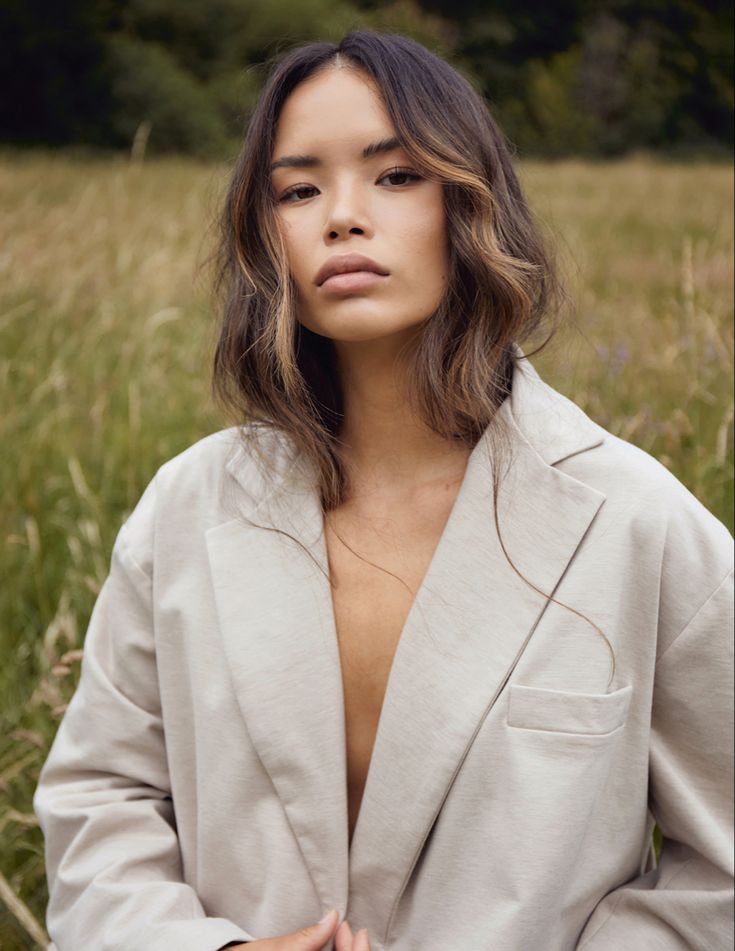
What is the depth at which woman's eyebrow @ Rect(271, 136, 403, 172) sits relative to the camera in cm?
136

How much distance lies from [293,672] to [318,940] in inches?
13.9

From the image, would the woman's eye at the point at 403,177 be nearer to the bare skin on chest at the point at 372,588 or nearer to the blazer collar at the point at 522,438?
the blazer collar at the point at 522,438

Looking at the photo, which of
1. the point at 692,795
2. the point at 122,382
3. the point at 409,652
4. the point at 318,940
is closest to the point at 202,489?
the point at 409,652

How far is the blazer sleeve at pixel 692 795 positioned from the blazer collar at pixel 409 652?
0.68 feet

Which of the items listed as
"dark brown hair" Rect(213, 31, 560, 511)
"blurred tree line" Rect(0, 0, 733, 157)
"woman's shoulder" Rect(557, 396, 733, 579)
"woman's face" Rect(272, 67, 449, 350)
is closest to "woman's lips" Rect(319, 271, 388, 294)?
Result: "woman's face" Rect(272, 67, 449, 350)

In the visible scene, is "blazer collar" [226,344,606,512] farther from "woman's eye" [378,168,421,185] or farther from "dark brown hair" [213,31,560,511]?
"woman's eye" [378,168,421,185]

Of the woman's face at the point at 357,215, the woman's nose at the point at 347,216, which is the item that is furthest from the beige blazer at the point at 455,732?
the woman's nose at the point at 347,216

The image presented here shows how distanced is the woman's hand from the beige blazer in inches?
1.5

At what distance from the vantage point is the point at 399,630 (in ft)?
4.71

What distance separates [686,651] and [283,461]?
0.67 meters

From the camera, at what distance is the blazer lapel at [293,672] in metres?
1.38

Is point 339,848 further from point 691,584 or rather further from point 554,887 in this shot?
point 691,584

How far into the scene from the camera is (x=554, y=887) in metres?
1.29

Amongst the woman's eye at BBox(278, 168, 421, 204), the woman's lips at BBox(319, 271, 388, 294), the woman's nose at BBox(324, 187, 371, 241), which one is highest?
Result: the woman's eye at BBox(278, 168, 421, 204)
